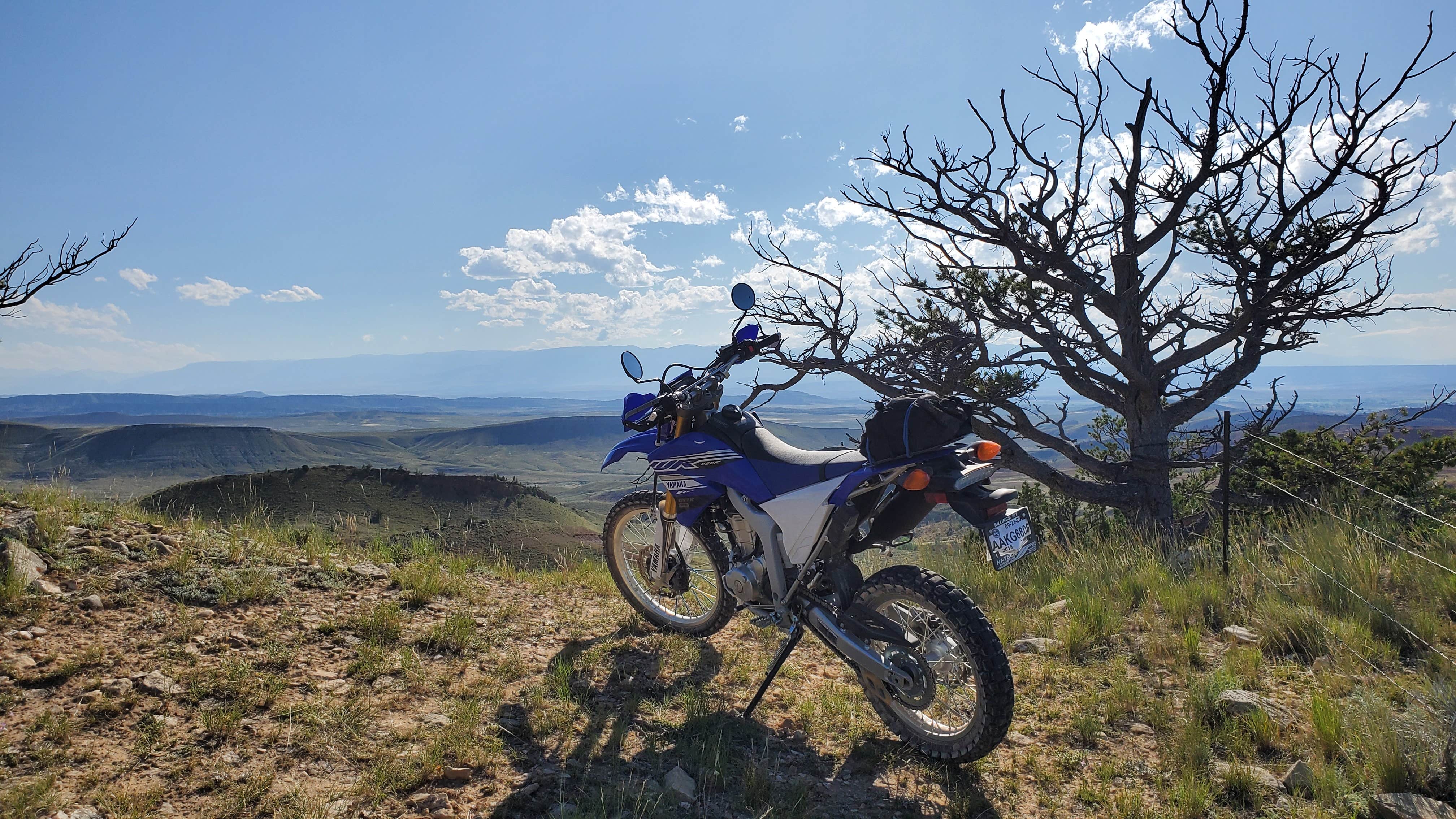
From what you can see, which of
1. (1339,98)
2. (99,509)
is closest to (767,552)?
(99,509)

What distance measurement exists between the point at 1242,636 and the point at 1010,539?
2.26 m

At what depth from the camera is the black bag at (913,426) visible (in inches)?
111

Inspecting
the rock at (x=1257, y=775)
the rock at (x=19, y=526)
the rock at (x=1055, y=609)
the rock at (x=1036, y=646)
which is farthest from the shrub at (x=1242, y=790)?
the rock at (x=19, y=526)

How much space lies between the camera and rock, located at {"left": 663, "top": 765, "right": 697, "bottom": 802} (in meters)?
2.70

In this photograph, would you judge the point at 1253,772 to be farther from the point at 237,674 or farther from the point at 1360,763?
the point at 237,674

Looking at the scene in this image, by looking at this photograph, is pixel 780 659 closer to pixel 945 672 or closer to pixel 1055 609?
pixel 945 672

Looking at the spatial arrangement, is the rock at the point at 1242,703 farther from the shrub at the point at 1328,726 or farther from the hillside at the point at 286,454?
the hillside at the point at 286,454

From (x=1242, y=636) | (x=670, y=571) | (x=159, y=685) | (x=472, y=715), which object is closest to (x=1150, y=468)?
(x=1242, y=636)

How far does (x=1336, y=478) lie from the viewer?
9406 mm

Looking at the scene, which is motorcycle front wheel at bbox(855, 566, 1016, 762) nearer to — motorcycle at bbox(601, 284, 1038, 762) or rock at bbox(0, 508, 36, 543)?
motorcycle at bbox(601, 284, 1038, 762)

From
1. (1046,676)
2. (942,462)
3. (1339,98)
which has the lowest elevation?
(1046,676)

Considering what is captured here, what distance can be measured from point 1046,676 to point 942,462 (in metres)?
1.75

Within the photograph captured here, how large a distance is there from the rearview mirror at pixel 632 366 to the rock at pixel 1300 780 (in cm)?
359

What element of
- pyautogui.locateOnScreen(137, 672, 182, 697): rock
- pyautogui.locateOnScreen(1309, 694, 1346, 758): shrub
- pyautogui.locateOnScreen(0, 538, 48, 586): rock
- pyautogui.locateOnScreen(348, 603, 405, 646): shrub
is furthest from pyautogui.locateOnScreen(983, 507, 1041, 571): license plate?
pyautogui.locateOnScreen(0, 538, 48, 586): rock
